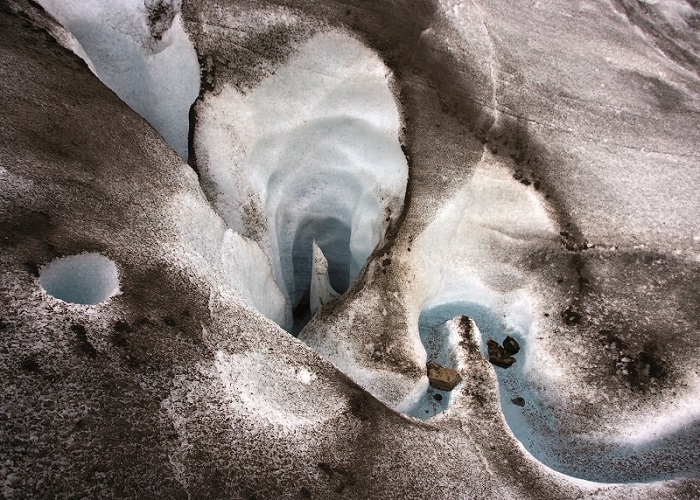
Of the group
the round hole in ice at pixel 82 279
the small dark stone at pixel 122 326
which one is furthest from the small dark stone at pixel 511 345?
the round hole in ice at pixel 82 279

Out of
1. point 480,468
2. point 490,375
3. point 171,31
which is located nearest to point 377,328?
point 490,375

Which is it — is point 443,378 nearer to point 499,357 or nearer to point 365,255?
point 499,357

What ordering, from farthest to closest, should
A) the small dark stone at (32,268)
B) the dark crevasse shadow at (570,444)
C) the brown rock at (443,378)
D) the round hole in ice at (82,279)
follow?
the brown rock at (443,378) < the dark crevasse shadow at (570,444) < the round hole in ice at (82,279) < the small dark stone at (32,268)

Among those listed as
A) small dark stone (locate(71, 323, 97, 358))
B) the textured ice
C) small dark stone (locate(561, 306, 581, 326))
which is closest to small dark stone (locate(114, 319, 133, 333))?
the textured ice

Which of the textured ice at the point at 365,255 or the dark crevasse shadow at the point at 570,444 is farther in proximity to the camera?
the dark crevasse shadow at the point at 570,444

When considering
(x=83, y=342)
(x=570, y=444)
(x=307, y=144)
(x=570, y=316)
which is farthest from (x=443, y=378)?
(x=307, y=144)

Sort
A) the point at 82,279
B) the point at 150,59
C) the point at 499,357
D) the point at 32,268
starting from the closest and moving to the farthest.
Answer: the point at 32,268, the point at 82,279, the point at 499,357, the point at 150,59

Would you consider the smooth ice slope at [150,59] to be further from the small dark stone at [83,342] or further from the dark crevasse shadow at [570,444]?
the dark crevasse shadow at [570,444]
